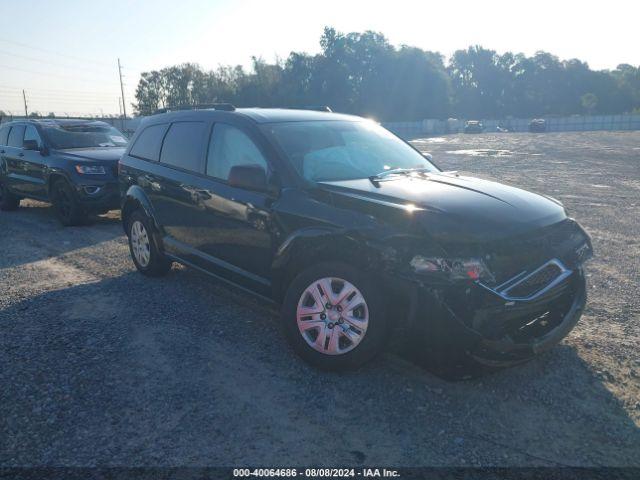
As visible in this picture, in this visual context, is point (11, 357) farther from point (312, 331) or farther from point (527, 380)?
point (527, 380)

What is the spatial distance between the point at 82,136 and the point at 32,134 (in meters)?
0.95

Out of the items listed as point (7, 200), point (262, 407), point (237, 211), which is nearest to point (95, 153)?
point (7, 200)

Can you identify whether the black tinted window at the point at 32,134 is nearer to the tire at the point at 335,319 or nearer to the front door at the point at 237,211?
the front door at the point at 237,211

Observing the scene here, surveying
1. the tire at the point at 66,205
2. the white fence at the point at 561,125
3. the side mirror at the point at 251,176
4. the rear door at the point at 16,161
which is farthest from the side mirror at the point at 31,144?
the white fence at the point at 561,125

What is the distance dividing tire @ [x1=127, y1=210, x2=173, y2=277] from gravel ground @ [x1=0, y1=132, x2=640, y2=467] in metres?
0.46

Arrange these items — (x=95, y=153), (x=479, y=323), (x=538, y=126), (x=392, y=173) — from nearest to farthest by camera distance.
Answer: (x=479, y=323) < (x=392, y=173) < (x=95, y=153) < (x=538, y=126)

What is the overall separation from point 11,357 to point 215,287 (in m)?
2.15

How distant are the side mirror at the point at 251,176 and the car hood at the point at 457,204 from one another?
0.49 m

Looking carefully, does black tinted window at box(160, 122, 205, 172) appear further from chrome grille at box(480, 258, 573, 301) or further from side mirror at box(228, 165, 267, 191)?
chrome grille at box(480, 258, 573, 301)

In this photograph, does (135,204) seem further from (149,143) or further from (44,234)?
(44,234)

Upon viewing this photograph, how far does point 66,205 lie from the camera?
30.9 ft

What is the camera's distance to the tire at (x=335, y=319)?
346cm

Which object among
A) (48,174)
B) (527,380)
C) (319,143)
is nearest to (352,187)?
(319,143)

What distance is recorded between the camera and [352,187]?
13.0ft
